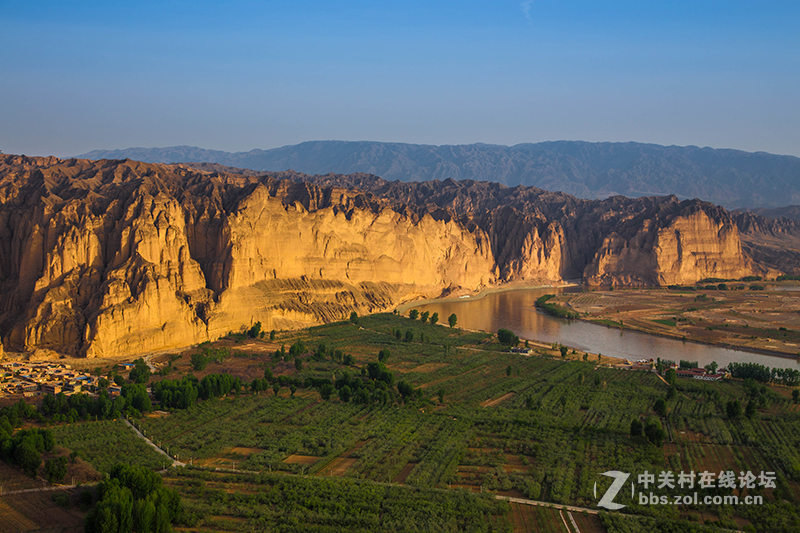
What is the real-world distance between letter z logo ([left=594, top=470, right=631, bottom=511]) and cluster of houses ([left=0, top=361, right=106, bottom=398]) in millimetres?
28474

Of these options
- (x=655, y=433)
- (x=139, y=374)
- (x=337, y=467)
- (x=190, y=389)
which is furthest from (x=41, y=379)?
(x=655, y=433)

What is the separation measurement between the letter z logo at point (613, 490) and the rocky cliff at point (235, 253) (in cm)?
3402

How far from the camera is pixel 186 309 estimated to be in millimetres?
51094

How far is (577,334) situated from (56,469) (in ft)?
166

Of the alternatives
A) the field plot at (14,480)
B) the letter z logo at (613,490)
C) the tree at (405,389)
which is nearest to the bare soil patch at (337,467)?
the tree at (405,389)

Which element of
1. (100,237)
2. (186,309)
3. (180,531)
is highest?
(100,237)

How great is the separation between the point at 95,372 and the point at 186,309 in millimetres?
10421

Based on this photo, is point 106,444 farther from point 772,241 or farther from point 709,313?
point 772,241

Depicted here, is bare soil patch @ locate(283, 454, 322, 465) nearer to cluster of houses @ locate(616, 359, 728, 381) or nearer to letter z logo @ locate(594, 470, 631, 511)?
letter z logo @ locate(594, 470, 631, 511)

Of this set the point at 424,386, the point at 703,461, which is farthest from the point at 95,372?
the point at 703,461

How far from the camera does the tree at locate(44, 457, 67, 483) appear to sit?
25.6 metres

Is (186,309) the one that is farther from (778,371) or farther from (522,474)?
(778,371)

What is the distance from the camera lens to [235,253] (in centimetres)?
5666

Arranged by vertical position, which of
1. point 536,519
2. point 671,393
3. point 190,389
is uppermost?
point 190,389
